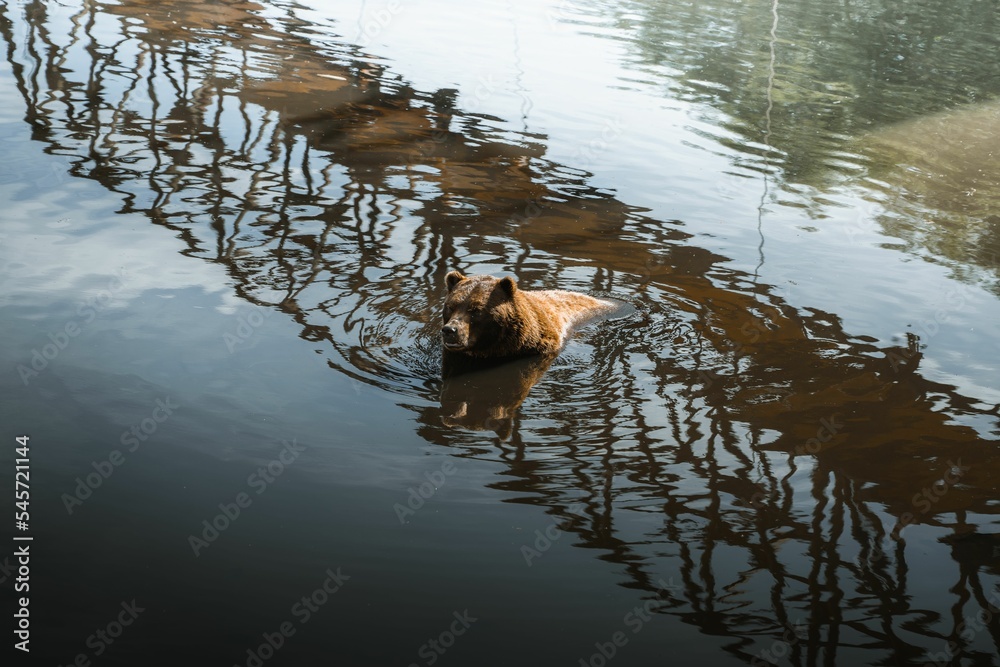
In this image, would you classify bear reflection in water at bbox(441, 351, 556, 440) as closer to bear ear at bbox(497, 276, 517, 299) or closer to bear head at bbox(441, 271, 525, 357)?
bear head at bbox(441, 271, 525, 357)

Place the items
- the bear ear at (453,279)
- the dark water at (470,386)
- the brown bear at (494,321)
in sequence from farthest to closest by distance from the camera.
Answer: the bear ear at (453,279) → the brown bear at (494,321) → the dark water at (470,386)

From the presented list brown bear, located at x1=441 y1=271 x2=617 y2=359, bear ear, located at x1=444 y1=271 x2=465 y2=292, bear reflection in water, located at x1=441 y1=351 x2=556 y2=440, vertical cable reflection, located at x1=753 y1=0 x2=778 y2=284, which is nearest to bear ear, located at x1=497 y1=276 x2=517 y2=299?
brown bear, located at x1=441 y1=271 x2=617 y2=359

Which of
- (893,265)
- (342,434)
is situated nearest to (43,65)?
(342,434)

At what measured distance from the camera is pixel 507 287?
8188 mm

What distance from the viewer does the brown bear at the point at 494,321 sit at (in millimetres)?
7957

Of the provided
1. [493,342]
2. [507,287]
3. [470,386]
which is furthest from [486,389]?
[507,287]

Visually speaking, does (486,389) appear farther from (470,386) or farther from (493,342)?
(493,342)

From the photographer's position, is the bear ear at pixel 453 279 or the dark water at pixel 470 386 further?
the bear ear at pixel 453 279

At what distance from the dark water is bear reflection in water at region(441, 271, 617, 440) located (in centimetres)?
7

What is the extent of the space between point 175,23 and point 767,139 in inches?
484

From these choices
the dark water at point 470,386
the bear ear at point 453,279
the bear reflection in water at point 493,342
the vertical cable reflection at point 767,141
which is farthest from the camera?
the vertical cable reflection at point 767,141

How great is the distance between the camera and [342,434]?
6.65 m

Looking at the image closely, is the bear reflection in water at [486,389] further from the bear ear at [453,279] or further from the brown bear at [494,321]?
the bear ear at [453,279]

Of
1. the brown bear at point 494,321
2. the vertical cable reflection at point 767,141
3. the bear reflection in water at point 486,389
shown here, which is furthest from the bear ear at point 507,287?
the vertical cable reflection at point 767,141
